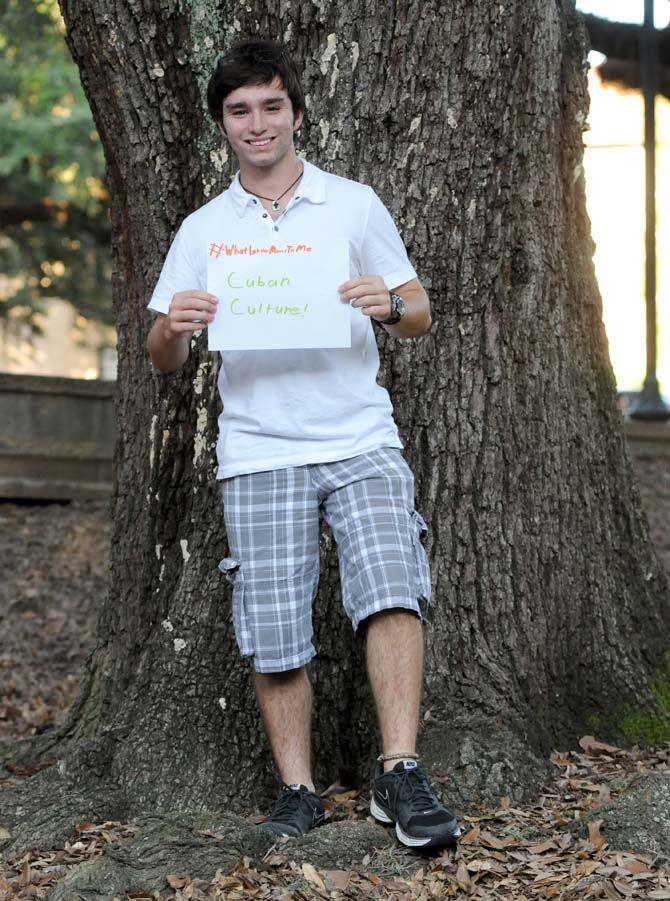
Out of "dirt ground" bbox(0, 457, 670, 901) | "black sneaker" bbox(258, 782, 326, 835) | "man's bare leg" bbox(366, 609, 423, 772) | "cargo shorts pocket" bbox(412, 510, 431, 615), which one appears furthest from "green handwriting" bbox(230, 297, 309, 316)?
"dirt ground" bbox(0, 457, 670, 901)

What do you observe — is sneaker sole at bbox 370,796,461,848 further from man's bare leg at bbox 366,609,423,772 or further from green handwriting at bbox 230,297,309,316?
green handwriting at bbox 230,297,309,316

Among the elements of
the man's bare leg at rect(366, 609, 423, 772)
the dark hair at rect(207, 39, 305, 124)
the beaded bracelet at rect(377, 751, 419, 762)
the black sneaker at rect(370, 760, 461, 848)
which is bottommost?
the black sneaker at rect(370, 760, 461, 848)

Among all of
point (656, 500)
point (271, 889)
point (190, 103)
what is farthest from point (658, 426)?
point (271, 889)

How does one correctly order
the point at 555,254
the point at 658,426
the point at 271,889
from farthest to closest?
1. the point at 658,426
2. the point at 555,254
3. the point at 271,889

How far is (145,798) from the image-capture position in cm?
411

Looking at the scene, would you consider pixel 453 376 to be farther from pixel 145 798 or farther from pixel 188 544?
pixel 145 798

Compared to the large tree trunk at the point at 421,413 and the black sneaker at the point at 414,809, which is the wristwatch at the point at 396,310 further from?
the black sneaker at the point at 414,809

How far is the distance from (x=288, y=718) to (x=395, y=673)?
0.41m

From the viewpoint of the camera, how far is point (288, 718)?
3748 mm

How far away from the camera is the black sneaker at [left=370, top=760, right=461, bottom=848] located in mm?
3398

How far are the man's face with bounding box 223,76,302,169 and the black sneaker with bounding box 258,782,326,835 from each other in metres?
1.89

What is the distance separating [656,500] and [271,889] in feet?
25.4

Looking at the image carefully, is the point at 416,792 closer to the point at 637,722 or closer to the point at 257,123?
the point at 637,722

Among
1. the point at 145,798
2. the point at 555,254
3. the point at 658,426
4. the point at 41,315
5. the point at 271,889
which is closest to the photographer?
the point at 271,889
